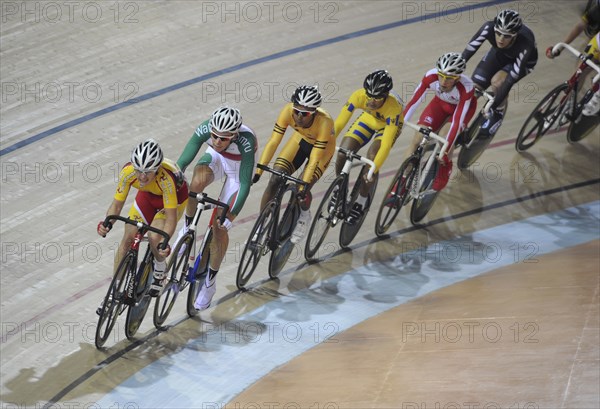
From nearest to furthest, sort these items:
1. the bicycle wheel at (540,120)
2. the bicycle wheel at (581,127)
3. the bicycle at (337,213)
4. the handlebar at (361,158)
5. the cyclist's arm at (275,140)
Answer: the cyclist's arm at (275,140) < the handlebar at (361,158) < the bicycle at (337,213) < the bicycle wheel at (540,120) < the bicycle wheel at (581,127)

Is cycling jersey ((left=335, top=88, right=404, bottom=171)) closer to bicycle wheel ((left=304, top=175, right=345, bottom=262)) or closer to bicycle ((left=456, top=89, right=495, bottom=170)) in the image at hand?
bicycle wheel ((left=304, top=175, right=345, bottom=262))

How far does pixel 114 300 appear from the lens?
588cm

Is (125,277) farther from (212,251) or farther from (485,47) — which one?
(485,47)

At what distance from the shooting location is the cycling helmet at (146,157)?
5.60m

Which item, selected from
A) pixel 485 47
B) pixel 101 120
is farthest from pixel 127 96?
pixel 485 47

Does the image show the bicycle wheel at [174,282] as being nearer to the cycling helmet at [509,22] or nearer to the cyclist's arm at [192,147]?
the cyclist's arm at [192,147]

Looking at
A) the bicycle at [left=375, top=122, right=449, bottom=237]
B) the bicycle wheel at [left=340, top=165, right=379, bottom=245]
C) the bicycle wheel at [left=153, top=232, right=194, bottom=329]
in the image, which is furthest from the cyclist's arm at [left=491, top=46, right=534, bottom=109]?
the bicycle wheel at [left=153, top=232, right=194, bottom=329]

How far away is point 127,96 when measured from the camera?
8.80m

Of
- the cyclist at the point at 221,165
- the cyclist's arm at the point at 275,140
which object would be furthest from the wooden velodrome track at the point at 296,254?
the cyclist's arm at the point at 275,140

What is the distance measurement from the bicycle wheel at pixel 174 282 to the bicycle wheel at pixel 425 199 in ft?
6.75

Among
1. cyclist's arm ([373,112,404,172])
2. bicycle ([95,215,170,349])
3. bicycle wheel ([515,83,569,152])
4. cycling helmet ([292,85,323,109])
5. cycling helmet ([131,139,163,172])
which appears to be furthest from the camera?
bicycle wheel ([515,83,569,152])

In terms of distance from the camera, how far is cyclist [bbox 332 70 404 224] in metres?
6.80

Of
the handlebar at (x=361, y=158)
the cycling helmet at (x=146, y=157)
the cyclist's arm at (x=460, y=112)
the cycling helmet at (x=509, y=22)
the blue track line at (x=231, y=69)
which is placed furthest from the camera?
the blue track line at (x=231, y=69)

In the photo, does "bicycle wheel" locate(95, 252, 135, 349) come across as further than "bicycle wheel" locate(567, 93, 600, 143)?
No
